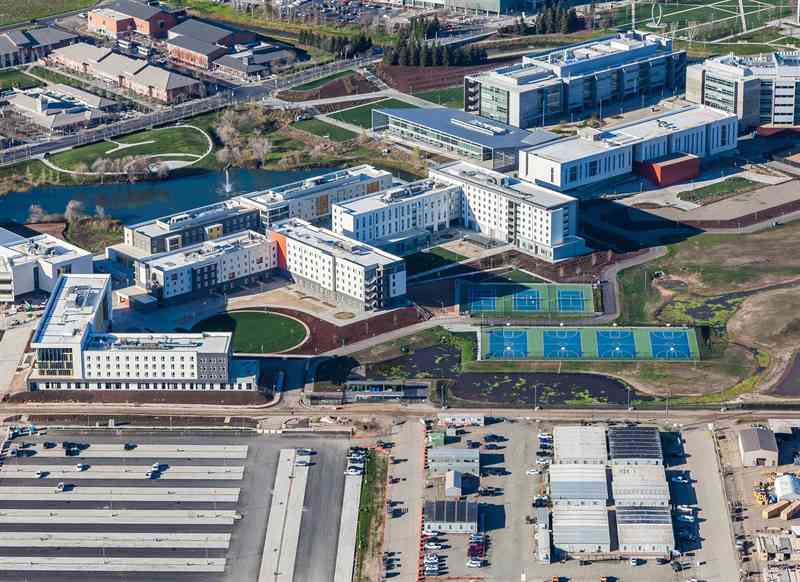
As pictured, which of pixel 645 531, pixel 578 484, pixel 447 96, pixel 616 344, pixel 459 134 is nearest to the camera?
pixel 645 531

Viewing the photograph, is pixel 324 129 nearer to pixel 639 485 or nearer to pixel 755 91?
pixel 755 91

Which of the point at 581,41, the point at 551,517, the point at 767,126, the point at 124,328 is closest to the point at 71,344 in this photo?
the point at 124,328

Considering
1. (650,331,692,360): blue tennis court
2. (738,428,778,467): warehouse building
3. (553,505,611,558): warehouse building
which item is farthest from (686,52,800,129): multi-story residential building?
(553,505,611,558): warehouse building

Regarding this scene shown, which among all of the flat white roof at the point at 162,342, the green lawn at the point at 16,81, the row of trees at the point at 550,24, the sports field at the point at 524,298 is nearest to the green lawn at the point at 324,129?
the green lawn at the point at 16,81

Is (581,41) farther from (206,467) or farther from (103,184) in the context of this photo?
(206,467)

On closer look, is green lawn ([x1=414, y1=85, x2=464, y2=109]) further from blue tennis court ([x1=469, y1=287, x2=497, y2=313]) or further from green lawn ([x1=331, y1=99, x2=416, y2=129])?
blue tennis court ([x1=469, y1=287, x2=497, y2=313])

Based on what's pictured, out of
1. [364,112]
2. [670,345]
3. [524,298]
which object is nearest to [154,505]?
[524,298]
